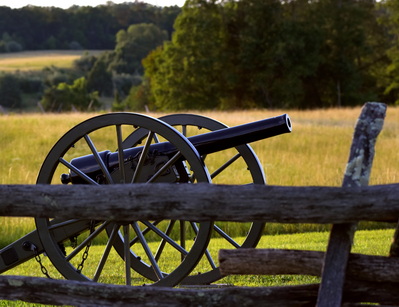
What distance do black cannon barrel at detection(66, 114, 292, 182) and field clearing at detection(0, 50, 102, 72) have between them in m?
80.0

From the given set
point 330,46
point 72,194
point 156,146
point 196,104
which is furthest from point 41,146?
point 330,46

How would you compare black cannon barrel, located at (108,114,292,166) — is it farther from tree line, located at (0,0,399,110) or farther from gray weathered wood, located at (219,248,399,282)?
tree line, located at (0,0,399,110)

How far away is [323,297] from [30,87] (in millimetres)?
74310

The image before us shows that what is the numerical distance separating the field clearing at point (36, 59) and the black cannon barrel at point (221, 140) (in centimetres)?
8002

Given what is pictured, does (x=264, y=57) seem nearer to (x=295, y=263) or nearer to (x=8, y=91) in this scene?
(x=8, y=91)

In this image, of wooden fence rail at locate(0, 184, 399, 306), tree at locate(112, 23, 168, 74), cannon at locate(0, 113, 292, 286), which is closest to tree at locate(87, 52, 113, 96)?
tree at locate(112, 23, 168, 74)

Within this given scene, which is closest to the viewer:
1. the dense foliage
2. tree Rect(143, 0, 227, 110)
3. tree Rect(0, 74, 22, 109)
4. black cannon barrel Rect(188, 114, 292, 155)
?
black cannon barrel Rect(188, 114, 292, 155)

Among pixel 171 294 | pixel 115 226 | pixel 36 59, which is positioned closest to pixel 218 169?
pixel 115 226

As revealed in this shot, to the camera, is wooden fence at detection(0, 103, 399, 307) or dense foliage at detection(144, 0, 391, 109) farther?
dense foliage at detection(144, 0, 391, 109)

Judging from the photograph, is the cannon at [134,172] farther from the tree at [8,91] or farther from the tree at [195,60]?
the tree at [8,91]

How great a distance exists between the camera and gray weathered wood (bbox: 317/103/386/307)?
4.32 meters

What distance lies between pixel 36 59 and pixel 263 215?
317ft

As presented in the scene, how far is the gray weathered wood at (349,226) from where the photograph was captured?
4.32 m

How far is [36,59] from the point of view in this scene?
322ft
